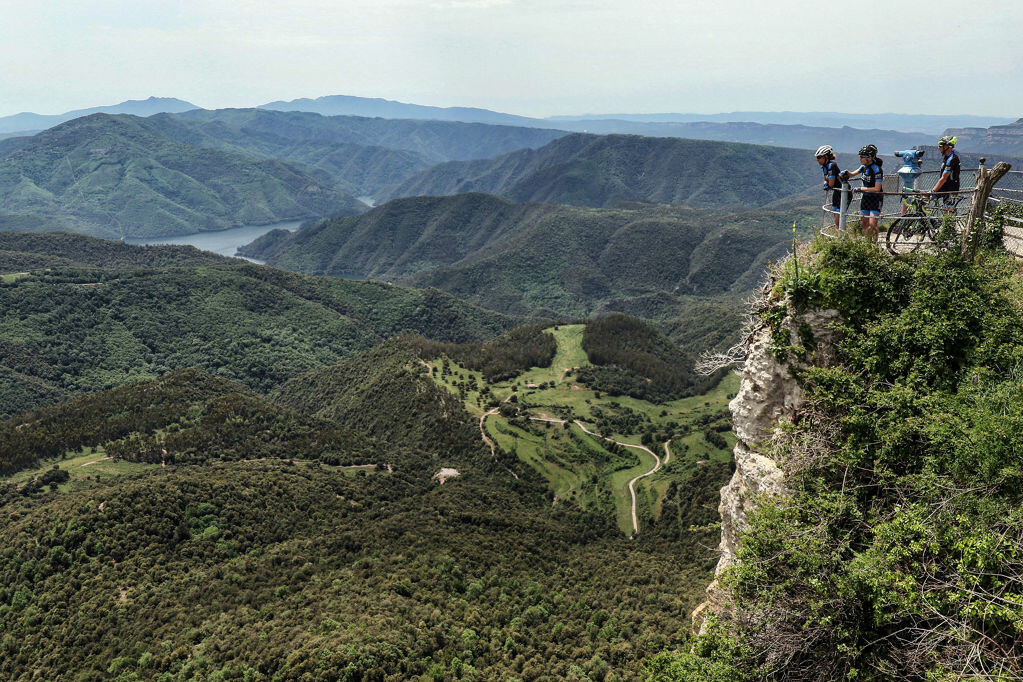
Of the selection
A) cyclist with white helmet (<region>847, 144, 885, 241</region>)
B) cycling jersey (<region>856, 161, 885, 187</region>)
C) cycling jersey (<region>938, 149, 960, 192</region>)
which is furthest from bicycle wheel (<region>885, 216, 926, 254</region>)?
cycling jersey (<region>938, 149, 960, 192</region>)

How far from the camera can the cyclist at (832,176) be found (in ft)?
61.5

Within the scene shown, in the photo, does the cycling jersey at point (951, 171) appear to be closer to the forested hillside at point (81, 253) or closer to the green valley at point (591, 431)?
the green valley at point (591, 431)

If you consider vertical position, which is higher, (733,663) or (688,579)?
(733,663)

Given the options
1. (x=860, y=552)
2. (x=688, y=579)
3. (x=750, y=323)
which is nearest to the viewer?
(x=860, y=552)

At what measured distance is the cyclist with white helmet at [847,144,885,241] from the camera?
1839cm

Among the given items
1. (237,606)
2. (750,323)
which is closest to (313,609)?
(237,606)

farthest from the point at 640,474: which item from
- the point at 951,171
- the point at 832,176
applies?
the point at 832,176

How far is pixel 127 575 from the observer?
123ft

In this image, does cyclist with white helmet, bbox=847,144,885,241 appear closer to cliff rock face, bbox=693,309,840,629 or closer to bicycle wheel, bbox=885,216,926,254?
bicycle wheel, bbox=885,216,926,254

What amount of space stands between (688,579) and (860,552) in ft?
104

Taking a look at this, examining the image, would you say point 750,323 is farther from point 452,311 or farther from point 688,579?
point 452,311

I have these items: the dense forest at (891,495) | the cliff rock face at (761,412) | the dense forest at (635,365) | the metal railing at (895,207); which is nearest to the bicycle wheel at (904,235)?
the metal railing at (895,207)

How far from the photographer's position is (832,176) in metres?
18.9

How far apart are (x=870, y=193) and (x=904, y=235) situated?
2.05 m
